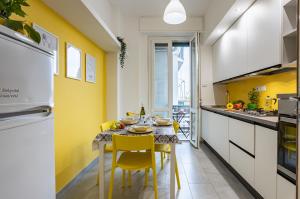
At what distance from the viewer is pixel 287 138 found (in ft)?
5.39

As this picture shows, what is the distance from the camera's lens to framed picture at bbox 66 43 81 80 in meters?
2.53

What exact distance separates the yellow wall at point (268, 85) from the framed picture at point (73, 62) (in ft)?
8.83

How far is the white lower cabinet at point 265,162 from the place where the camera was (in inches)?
70.2

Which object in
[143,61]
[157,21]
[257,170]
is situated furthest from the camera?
[143,61]

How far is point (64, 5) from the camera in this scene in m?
2.13

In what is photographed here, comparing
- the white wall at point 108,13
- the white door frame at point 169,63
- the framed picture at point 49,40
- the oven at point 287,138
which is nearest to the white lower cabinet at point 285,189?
the oven at point 287,138

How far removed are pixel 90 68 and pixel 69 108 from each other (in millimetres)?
996

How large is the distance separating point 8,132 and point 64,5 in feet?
5.69

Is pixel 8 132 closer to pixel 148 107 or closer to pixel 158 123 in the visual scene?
pixel 158 123

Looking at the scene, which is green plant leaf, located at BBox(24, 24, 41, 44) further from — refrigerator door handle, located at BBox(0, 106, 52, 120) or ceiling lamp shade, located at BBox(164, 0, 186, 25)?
ceiling lamp shade, located at BBox(164, 0, 186, 25)

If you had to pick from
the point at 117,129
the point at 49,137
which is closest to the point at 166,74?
the point at 117,129

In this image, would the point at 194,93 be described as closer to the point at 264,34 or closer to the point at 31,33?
the point at 264,34

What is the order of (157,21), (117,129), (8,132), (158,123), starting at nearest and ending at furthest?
1. (8,132)
2. (117,129)
3. (158,123)
4. (157,21)

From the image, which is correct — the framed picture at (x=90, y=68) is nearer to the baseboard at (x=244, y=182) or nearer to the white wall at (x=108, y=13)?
the white wall at (x=108, y=13)
